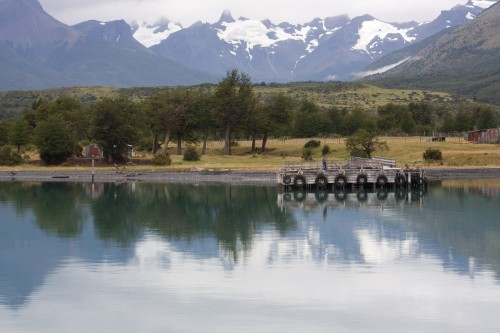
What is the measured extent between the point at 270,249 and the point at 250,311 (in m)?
15.6

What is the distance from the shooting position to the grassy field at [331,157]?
364 ft

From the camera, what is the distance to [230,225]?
62312mm

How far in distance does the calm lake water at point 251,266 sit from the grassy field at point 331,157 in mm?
33907

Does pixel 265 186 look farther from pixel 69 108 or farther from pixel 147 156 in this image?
pixel 69 108

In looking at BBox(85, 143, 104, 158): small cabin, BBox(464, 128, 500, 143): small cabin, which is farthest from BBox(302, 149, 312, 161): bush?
BBox(464, 128, 500, 143): small cabin

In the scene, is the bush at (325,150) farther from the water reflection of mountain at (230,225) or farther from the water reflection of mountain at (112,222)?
the water reflection of mountain at (112,222)

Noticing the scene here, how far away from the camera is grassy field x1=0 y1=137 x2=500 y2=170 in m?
111

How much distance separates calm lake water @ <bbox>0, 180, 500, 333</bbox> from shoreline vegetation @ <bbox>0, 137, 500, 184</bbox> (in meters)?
25.3

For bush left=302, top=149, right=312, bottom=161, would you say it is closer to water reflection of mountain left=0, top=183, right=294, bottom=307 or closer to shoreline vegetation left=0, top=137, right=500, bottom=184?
shoreline vegetation left=0, top=137, right=500, bottom=184

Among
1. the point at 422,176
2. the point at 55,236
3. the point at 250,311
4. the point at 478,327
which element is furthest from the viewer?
the point at 422,176

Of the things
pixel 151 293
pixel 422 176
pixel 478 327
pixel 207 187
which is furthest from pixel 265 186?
pixel 478 327

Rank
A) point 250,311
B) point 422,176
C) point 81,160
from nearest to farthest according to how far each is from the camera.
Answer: point 250,311, point 422,176, point 81,160

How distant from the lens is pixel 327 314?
3400 centimetres

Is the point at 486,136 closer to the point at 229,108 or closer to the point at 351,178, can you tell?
the point at 229,108
